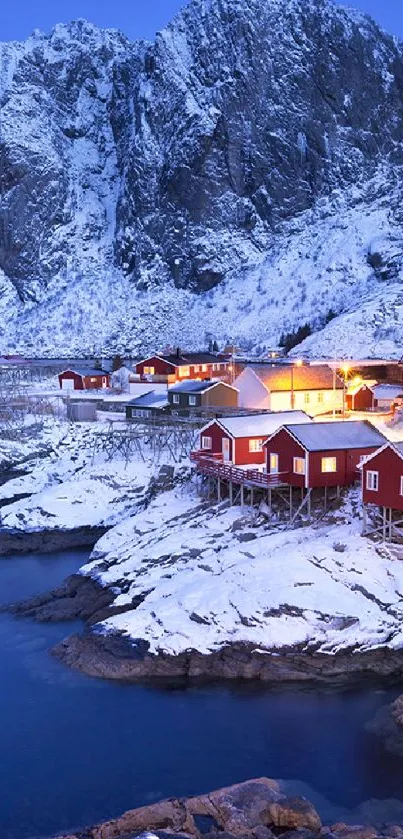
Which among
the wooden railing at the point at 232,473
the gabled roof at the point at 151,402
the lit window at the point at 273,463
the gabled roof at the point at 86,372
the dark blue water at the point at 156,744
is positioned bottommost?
the dark blue water at the point at 156,744

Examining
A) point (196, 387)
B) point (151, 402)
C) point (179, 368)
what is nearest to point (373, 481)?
point (196, 387)

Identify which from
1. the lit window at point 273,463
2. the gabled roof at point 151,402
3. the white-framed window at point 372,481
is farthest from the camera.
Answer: the gabled roof at point 151,402

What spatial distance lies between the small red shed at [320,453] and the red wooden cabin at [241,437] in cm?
Answer: 432

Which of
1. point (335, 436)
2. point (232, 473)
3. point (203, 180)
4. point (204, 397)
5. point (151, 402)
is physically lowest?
point (232, 473)

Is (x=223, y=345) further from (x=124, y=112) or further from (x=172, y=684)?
(x=172, y=684)

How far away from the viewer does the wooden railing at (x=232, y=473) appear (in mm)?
41844

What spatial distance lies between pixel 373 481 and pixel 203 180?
132 metres

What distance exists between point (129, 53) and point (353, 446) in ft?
572

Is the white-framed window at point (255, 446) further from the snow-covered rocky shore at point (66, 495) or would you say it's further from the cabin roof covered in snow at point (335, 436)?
the snow-covered rocky shore at point (66, 495)

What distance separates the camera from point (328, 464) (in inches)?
→ 1626

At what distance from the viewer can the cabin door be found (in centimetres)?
4769

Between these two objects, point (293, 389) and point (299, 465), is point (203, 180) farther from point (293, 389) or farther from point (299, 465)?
point (299, 465)

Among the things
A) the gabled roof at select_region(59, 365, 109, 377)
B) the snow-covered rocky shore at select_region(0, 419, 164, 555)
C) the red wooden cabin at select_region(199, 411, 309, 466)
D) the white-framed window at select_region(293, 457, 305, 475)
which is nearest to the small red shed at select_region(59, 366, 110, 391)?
the gabled roof at select_region(59, 365, 109, 377)

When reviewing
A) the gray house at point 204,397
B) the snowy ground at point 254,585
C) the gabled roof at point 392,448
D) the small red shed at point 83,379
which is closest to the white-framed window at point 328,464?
the snowy ground at point 254,585
